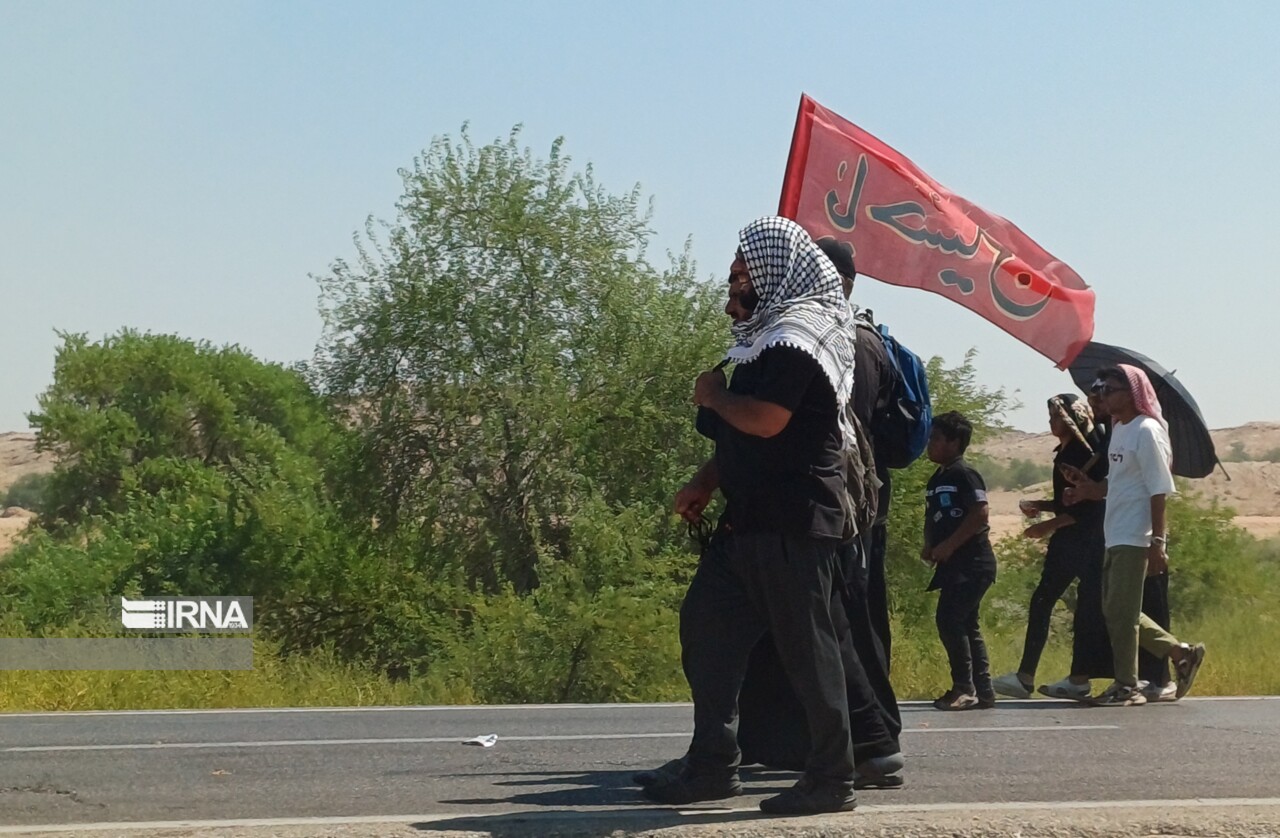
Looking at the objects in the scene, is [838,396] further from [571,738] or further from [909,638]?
[909,638]

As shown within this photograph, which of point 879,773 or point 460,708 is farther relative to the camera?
point 460,708

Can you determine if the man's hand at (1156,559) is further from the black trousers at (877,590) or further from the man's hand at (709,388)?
the man's hand at (709,388)

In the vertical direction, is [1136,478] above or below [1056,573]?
above

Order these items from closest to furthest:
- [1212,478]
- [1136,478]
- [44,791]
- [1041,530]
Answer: [44,791]
[1136,478]
[1041,530]
[1212,478]

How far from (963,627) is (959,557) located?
40 centimetres

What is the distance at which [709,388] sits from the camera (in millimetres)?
5309

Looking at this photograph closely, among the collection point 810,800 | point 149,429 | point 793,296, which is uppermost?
point 149,429

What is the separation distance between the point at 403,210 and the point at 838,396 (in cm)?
1620

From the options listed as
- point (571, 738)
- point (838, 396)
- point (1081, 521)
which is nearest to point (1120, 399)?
point (1081, 521)

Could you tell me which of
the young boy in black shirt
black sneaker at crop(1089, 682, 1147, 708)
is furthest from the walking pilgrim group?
black sneaker at crop(1089, 682, 1147, 708)

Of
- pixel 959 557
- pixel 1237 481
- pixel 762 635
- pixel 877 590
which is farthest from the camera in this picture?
pixel 1237 481

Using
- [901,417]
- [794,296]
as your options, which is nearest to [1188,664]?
[901,417]

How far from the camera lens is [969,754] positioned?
7.22m

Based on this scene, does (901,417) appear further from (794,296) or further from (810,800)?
(810,800)
